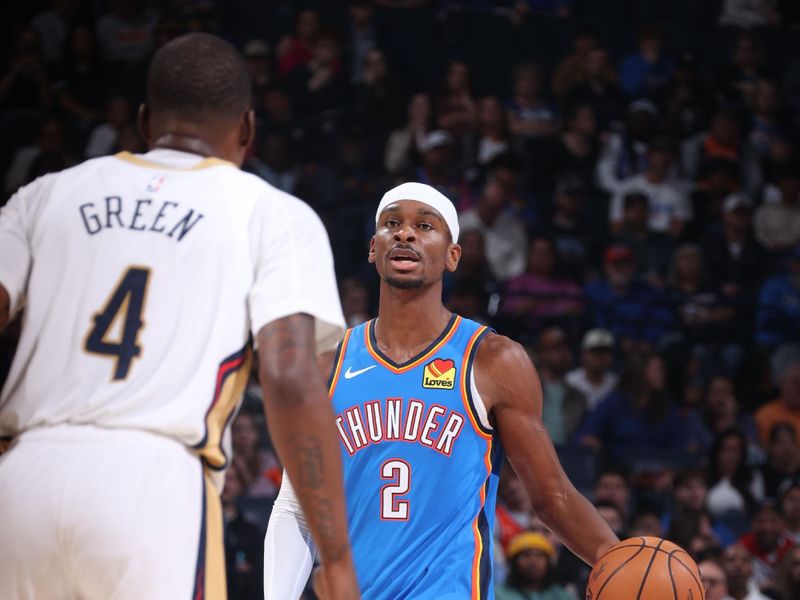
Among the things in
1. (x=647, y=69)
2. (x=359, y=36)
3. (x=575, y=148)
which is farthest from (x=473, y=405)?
(x=647, y=69)

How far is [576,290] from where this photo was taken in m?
10.4

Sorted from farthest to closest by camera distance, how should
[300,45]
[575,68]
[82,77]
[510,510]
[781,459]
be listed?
[575,68], [300,45], [82,77], [781,459], [510,510]

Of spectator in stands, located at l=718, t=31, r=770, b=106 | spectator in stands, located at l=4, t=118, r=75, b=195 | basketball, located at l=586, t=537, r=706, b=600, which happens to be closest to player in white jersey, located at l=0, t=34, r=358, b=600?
basketball, located at l=586, t=537, r=706, b=600

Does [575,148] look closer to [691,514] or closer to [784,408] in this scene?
[784,408]

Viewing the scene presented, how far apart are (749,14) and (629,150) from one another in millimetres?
2760

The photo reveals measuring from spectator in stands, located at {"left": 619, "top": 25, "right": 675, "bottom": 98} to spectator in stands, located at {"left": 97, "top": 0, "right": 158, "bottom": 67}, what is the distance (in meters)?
4.72

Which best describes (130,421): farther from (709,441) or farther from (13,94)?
(13,94)

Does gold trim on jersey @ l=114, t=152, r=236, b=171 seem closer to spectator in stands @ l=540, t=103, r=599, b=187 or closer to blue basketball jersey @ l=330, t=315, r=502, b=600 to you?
blue basketball jersey @ l=330, t=315, r=502, b=600

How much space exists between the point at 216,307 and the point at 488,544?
2.02 meters

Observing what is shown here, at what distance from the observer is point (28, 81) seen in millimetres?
10906

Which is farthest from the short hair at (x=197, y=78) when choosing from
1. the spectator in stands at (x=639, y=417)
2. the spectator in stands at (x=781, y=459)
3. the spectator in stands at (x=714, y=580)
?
the spectator in stands at (x=781, y=459)

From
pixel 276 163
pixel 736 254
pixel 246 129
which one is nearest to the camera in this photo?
pixel 246 129

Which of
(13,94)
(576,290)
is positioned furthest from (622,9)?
(13,94)

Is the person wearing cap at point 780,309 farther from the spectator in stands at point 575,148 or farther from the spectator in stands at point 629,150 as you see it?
the spectator in stands at point 575,148
